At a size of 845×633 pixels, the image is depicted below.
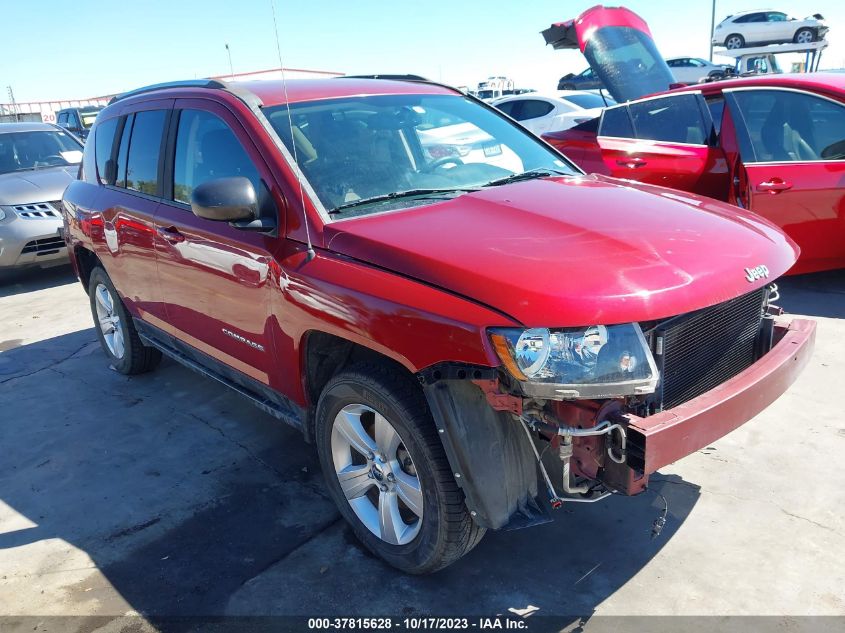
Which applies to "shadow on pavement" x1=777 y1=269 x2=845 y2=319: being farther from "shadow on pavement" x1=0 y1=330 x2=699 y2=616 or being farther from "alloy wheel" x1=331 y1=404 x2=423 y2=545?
"alloy wheel" x1=331 y1=404 x2=423 y2=545

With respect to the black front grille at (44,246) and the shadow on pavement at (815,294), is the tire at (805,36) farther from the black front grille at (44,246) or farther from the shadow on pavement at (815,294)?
the black front grille at (44,246)

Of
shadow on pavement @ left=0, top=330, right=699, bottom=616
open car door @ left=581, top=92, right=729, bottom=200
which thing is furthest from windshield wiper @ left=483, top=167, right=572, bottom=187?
open car door @ left=581, top=92, right=729, bottom=200

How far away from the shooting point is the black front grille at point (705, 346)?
2.31m

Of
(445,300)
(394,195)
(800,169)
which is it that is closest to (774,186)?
(800,169)

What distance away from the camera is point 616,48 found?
7.14 m

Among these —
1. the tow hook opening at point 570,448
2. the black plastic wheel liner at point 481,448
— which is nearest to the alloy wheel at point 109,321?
the black plastic wheel liner at point 481,448

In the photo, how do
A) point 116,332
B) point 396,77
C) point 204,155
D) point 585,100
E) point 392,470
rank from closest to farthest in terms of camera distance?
point 392,470 → point 204,155 → point 396,77 → point 116,332 → point 585,100

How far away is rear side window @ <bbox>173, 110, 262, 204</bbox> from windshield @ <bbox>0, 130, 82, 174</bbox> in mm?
6028

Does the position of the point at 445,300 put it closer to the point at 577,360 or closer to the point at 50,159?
the point at 577,360

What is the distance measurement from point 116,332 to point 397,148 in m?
2.97

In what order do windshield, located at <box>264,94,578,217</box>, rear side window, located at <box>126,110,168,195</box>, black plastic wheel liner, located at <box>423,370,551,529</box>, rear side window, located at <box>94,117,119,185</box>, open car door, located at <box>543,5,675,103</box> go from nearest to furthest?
black plastic wheel liner, located at <box>423,370,551,529</box>, windshield, located at <box>264,94,578,217</box>, rear side window, located at <box>126,110,168,195</box>, rear side window, located at <box>94,117,119,185</box>, open car door, located at <box>543,5,675,103</box>

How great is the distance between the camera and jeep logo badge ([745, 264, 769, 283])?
96.3 inches

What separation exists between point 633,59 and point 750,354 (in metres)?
5.20

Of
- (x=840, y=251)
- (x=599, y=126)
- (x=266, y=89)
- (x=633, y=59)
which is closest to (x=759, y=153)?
(x=840, y=251)
